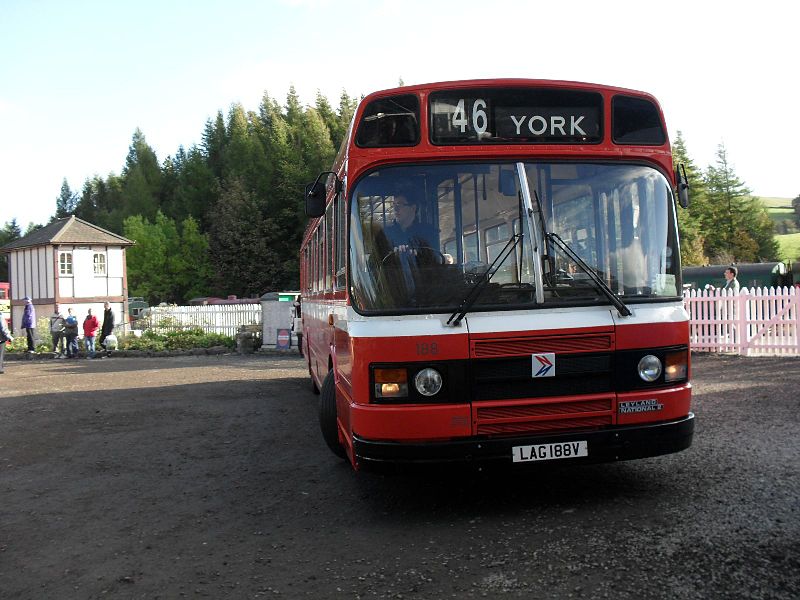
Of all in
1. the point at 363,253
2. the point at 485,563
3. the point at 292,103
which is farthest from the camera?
the point at 292,103

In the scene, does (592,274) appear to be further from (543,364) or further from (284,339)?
(284,339)

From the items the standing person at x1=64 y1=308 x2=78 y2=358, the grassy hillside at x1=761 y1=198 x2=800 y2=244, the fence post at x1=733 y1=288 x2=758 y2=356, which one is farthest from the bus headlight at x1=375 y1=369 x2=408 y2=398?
the grassy hillside at x1=761 y1=198 x2=800 y2=244

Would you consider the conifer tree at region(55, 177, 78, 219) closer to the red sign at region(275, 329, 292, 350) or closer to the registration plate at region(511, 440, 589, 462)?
the red sign at region(275, 329, 292, 350)

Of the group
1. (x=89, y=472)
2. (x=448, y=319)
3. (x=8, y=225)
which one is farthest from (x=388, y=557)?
(x=8, y=225)

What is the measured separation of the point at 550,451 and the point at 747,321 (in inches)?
511

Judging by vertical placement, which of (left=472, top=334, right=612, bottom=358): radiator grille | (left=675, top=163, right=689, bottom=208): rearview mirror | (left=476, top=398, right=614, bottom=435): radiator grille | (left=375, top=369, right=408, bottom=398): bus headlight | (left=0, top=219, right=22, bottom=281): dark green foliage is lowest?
(left=476, top=398, right=614, bottom=435): radiator grille

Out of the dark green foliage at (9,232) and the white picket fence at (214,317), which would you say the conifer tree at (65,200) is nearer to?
the dark green foliage at (9,232)

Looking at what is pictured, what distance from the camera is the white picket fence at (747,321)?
53.5 ft

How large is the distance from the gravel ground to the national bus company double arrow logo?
2.77 feet

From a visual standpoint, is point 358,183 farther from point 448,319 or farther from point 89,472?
point 89,472

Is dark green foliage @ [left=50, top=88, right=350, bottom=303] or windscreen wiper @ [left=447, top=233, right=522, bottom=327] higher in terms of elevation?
dark green foliage @ [left=50, top=88, right=350, bottom=303]

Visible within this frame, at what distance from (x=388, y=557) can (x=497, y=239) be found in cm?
228

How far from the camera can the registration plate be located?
18.2 ft

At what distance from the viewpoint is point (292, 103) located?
354 ft
